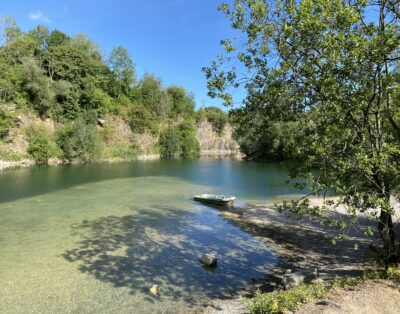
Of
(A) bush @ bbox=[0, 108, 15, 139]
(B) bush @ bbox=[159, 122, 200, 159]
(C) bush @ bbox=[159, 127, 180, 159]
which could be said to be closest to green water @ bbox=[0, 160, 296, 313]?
(A) bush @ bbox=[0, 108, 15, 139]

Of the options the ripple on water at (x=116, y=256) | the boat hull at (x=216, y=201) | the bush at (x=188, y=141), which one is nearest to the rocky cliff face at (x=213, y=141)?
the bush at (x=188, y=141)

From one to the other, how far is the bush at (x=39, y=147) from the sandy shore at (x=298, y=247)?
44534 mm

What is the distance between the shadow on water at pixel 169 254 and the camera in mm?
11789

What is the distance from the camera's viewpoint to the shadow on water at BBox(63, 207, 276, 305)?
1179 centimetres

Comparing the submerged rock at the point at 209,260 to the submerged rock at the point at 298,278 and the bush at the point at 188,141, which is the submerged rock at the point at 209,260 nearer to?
the submerged rock at the point at 298,278

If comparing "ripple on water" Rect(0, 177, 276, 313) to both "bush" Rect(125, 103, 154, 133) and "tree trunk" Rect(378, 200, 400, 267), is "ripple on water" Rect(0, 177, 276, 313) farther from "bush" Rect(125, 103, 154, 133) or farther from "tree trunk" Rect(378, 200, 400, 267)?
"bush" Rect(125, 103, 154, 133)

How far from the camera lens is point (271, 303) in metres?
7.67

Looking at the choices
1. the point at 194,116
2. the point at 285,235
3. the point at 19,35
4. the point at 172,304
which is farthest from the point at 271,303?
the point at 194,116

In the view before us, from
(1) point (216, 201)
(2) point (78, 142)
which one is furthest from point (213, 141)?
(1) point (216, 201)

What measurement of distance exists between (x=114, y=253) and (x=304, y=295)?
373 inches

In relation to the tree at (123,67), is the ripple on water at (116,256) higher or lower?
lower

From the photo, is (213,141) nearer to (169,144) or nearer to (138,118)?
(169,144)

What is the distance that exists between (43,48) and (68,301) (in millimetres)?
74866

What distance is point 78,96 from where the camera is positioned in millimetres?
69750
